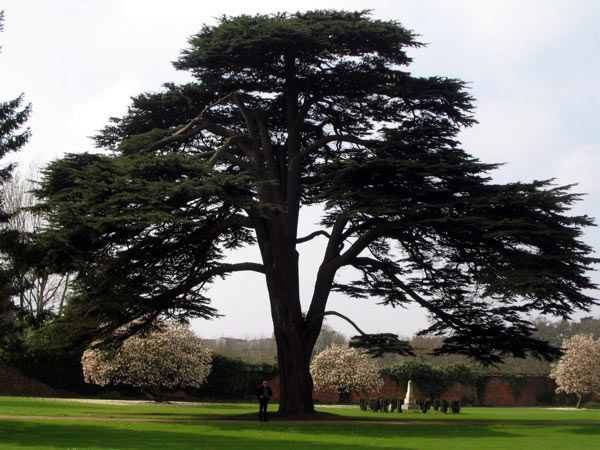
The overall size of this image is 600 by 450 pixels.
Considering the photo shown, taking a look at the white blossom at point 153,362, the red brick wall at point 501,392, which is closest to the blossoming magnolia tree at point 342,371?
the red brick wall at point 501,392

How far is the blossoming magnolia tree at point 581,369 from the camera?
1576 inches

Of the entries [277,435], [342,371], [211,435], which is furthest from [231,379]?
[211,435]

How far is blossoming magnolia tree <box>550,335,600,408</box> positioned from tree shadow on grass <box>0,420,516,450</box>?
25.0 m

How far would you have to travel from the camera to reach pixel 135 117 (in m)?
20.8

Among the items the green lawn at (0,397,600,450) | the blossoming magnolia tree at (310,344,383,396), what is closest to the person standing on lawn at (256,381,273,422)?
the green lawn at (0,397,600,450)

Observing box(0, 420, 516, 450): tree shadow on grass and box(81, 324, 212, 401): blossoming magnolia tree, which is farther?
box(81, 324, 212, 401): blossoming magnolia tree

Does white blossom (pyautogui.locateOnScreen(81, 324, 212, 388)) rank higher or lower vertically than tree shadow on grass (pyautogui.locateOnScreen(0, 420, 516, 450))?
higher

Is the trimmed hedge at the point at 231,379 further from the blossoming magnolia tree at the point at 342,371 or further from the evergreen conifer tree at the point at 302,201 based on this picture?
the evergreen conifer tree at the point at 302,201

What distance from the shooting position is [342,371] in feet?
109

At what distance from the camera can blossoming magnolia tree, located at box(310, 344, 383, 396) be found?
33.3m

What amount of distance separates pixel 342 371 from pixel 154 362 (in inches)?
363

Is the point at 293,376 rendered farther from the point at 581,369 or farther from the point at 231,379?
the point at 581,369

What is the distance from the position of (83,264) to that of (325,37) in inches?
332

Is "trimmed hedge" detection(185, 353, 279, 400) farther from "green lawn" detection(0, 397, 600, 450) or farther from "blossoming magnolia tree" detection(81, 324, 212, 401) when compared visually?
"green lawn" detection(0, 397, 600, 450)
